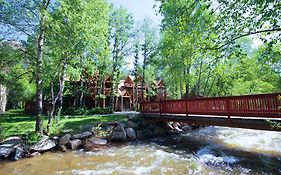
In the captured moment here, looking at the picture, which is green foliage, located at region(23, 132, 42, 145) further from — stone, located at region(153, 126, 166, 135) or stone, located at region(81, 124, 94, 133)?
stone, located at region(153, 126, 166, 135)

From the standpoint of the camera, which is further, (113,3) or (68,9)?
(113,3)

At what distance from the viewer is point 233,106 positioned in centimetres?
915

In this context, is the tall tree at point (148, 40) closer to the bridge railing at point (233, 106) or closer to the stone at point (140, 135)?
the bridge railing at point (233, 106)

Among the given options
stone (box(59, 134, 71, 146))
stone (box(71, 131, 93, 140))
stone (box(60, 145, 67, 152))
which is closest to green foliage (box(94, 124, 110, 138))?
stone (box(71, 131, 93, 140))

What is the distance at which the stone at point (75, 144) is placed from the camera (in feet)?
33.6

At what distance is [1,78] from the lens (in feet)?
35.1

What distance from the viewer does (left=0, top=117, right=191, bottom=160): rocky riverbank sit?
29.9ft

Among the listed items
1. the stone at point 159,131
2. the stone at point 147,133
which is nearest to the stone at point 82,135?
the stone at point 147,133

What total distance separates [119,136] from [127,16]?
51.1 feet

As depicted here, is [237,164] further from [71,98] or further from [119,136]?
[71,98]

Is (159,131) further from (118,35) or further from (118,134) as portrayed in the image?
(118,35)

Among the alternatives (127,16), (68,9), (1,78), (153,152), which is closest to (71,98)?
(127,16)

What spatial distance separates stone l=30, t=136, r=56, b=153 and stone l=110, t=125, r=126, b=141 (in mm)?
3385

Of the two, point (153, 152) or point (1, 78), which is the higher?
point (1, 78)
